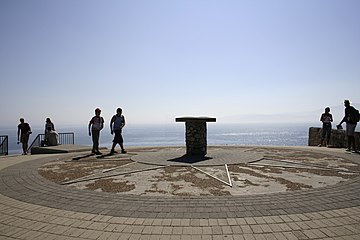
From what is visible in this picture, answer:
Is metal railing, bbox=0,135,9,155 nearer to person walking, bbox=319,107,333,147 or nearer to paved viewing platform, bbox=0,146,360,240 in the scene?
paved viewing platform, bbox=0,146,360,240

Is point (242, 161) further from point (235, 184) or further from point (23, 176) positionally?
point (23, 176)

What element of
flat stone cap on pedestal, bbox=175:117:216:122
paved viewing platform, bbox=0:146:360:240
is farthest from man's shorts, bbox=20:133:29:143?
flat stone cap on pedestal, bbox=175:117:216:122

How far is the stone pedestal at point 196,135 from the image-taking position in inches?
407

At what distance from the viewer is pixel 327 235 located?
334cm

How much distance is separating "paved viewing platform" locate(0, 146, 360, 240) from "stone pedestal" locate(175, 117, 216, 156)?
2.41 meters

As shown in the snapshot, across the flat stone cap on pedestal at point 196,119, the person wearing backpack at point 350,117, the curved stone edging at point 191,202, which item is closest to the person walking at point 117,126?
the flat stone cap on pedestal at point 196,119

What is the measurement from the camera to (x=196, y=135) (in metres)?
10.4

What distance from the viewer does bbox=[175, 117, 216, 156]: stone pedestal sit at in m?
10.3

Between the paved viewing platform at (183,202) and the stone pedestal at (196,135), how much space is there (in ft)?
7.91

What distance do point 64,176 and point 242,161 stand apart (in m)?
5.51

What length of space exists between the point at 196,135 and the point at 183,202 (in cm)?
577

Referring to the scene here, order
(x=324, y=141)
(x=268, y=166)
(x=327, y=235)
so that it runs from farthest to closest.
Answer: (x=324, y=141) → (x=268, y=166) → (x=327, y=235)

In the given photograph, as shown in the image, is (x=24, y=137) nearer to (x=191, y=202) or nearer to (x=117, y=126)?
(x=117, y=126)

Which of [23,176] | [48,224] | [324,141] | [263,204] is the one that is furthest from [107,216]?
[324,141]
